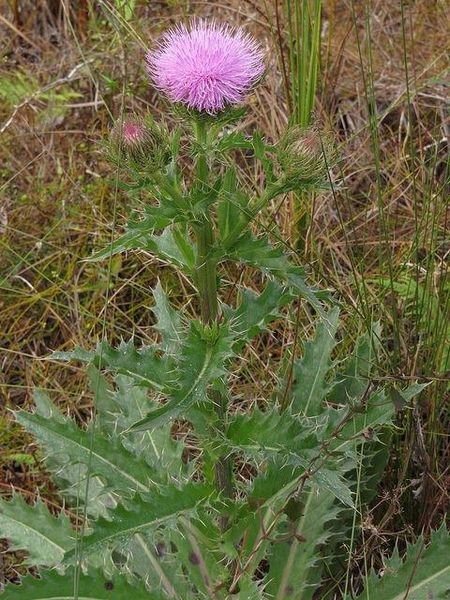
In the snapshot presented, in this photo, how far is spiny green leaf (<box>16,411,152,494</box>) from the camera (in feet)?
6.85

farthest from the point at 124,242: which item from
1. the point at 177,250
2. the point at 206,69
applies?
the point at 206,69

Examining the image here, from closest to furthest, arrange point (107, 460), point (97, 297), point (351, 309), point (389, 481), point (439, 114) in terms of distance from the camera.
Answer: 1. point (107, 460)
2. point (389, 481)
3. point (351, 309)
4. point (97, 297)
5. point (439, 114)

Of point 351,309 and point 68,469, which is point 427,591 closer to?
point 351,309

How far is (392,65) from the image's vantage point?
3529 mm

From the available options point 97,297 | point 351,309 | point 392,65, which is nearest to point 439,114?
point 392,65

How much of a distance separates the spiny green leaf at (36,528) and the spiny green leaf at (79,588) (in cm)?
29

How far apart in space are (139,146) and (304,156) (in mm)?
348

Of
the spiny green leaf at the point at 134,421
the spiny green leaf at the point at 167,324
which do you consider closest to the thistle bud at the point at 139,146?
the spiny green leaf at the point at 167,324

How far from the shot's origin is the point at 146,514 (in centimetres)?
178

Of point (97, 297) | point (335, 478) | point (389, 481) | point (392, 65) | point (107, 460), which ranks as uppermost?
point (392, 65)

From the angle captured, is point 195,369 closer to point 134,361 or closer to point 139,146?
point 134,361

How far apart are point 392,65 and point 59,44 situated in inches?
63.1

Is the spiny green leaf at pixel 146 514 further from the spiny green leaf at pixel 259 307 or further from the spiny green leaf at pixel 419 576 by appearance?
the spiny green leaf at pixel 419 576

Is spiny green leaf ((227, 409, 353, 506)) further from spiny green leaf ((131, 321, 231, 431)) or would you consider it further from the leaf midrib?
the leaf midrib
